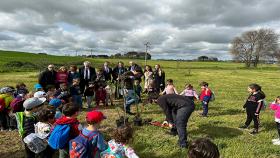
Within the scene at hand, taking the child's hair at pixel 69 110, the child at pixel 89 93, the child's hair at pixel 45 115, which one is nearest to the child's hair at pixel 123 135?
the child's hair at pixel 69 110

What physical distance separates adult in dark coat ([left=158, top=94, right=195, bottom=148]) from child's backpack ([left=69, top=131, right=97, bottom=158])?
9.73ft

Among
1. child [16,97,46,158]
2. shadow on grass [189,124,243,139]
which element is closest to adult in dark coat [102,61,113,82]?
shadow on grass [189,124,243,139]

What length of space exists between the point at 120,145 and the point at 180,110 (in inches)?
113

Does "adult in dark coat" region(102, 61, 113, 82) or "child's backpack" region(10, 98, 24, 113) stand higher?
"adult in dark coat" region(102, 61, 113, 82)

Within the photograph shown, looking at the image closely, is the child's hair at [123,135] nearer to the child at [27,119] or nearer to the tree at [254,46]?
the child at [27,119]

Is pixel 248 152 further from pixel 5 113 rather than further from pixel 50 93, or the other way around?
pixel 5 113

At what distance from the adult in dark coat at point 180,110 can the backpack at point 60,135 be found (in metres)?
3.09

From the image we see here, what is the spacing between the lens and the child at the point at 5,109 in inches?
324

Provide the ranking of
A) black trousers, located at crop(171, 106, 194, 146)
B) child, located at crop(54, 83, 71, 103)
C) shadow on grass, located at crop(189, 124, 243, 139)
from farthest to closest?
child, located at crop(54, 83, 71, 103), shadow on grass, located at crop(189, 124, 243, 139), black trousers, located at crop(171, 106, 194, 146)

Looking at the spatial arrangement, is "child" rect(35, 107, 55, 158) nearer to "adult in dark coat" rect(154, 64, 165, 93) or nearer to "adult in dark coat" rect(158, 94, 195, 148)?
"adult in dark coat" rect(158, 94, 195, 148)

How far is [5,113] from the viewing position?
8359mm

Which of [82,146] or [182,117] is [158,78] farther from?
[82,146]

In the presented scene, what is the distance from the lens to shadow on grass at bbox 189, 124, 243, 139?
27.1 ft

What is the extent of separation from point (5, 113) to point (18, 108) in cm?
102
